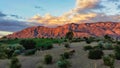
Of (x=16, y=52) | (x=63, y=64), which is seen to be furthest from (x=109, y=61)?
(x=16, y=52)

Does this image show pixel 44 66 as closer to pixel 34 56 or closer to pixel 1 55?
pixel 34 56

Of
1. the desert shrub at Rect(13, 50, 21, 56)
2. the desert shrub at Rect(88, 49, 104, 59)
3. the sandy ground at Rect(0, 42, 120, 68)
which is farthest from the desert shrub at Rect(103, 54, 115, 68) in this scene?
the desert shrub at Rect(13, 50, 21, 56)

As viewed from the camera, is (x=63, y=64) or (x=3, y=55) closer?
(x=63, y=64)

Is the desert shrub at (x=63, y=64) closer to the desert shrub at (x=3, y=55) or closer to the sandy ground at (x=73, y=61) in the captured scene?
the sandy ground at (x=73, y=61)

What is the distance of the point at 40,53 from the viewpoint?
66.8m

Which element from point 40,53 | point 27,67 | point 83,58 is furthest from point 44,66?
point 40,53

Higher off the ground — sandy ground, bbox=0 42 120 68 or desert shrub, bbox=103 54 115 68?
desert shrub, bbox=103 54 115 68

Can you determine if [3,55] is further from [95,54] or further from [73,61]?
[95,54]

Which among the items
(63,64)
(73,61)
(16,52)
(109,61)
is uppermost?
(109,61)

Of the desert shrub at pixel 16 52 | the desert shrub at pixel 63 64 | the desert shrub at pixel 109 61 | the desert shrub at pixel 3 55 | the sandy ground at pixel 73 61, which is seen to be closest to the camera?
the desert shrub at pixel 109 61

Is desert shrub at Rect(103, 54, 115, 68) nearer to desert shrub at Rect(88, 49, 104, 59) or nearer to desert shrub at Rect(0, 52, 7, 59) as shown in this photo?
desert shrub at Rect(88, 49, 104, 59)

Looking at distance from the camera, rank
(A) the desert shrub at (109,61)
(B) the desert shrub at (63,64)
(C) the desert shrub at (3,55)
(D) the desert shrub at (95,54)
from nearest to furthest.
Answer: (A) the desert shrub at (109,61)
(B) the desert shrub at (63,64)
(D) the desert shrub at (95,54)
(C) the desert shrub at (3,55)

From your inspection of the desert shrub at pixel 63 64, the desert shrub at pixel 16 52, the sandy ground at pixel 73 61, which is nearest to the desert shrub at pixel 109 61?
the sandy ground at pixel 73 61

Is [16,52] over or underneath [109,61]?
underneath
